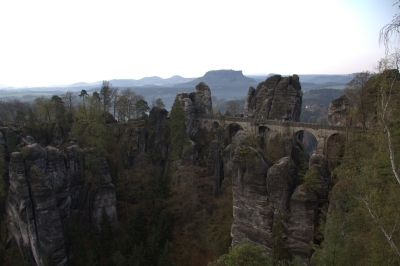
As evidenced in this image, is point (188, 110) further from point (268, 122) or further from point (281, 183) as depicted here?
point (281, 183)

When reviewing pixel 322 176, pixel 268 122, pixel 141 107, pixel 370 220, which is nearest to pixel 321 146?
pixel 268 122

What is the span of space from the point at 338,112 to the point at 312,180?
2078 centimetres

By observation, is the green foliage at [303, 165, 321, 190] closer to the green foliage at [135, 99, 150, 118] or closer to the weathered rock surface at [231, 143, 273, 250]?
the weathered rock surface at [231, 143, 273, 250]

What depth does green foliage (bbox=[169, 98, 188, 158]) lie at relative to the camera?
4028 cm

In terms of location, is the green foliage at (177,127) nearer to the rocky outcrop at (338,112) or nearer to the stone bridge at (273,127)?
the stone bridge at (273,127)

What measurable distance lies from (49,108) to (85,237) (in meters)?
22.7

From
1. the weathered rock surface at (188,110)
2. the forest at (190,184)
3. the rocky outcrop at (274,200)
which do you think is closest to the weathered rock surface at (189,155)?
the forest at (190,184)

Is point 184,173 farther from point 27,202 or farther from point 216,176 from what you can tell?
point 27,202

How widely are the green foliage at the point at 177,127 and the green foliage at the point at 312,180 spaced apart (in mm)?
25009

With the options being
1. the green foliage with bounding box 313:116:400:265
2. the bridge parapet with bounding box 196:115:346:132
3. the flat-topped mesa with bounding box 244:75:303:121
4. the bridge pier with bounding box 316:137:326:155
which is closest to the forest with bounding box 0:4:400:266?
the green foliage with bounding box 313:116:400:265

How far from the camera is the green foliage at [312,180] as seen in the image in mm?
17281

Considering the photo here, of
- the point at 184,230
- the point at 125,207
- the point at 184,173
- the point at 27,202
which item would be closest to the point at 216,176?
the point at 184,173

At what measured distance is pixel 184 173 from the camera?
31.4 m

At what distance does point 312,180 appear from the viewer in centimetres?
1734
